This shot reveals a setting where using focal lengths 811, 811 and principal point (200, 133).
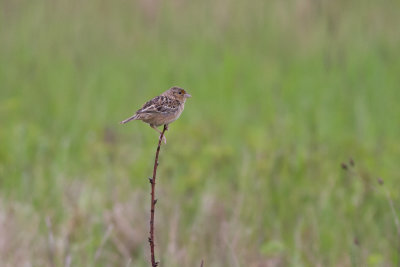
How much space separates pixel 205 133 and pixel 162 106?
3964 mm

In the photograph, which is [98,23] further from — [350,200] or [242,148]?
[350,200]

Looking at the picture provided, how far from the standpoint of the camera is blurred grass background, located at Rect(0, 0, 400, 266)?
5453 mm

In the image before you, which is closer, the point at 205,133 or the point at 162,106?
the point at 162,106

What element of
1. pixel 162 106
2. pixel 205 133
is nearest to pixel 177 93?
pixel 162 106

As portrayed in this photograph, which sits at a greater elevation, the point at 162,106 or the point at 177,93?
the point at 177,93

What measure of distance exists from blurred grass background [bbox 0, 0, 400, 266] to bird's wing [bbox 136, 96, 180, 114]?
0.89 meters

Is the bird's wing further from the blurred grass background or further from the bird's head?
the blurred grass background

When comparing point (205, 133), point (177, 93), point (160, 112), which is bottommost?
point (160, 112)

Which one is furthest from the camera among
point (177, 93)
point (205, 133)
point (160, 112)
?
point (205, 133)

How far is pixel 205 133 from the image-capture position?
730 centimetres

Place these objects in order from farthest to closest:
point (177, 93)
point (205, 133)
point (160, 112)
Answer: point (205, 133) < point (177, 93) < point (160, 112)

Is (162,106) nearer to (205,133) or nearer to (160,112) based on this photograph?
(160,112)

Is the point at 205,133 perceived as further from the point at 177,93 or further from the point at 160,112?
the point at 160,112

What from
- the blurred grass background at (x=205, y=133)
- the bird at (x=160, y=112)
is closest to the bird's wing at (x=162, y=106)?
the bird at (x=160, y=112)
